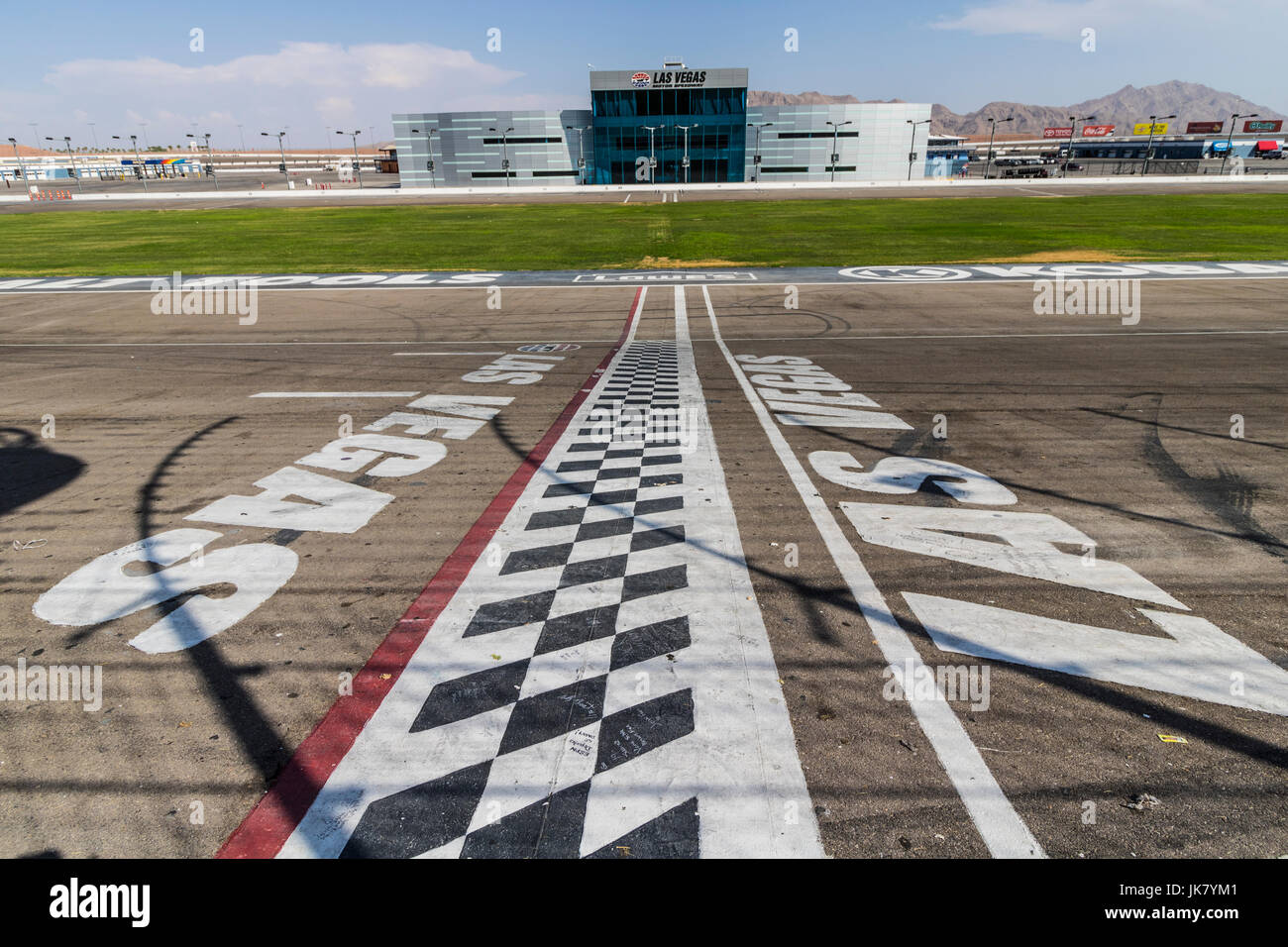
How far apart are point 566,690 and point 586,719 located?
1.16ft

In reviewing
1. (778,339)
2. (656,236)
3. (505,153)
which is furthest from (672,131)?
(778,339)

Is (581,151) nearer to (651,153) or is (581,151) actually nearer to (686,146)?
(651,153)

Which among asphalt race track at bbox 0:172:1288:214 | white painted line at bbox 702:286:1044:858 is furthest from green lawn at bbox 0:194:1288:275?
white painted line at bbox 702:286:1044:858

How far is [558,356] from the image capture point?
16453 mm

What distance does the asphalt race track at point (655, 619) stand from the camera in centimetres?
392

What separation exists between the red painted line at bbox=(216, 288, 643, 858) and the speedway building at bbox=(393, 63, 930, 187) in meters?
104

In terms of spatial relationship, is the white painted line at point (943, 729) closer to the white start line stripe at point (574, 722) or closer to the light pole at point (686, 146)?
the white start line stripe at point (574, 722)

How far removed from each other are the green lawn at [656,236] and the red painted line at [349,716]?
25.9 metres

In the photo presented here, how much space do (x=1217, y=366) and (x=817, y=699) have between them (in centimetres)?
1492

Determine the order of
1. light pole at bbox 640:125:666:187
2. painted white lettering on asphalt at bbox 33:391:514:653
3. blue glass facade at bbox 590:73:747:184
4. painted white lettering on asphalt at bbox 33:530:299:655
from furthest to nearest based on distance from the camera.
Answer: light pole at bbox 640:125:666:187 < blue glass facade at bbox 590:73:747:184 < painted white lettering on asphalt at bbox 33:391:514:653 < painted white lettering on asphalt at bbox 33:530:299:655

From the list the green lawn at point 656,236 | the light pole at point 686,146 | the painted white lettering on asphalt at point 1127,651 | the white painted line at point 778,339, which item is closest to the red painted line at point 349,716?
the painted white lettering on asphalt at point 1127,651

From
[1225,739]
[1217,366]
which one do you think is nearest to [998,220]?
[1217,366]

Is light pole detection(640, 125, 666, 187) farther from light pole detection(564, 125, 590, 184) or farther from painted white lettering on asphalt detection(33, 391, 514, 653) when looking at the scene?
painted white lettering on asphalt detection(33, 391, 514, 653)

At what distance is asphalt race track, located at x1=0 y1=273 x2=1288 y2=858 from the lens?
154 inches
